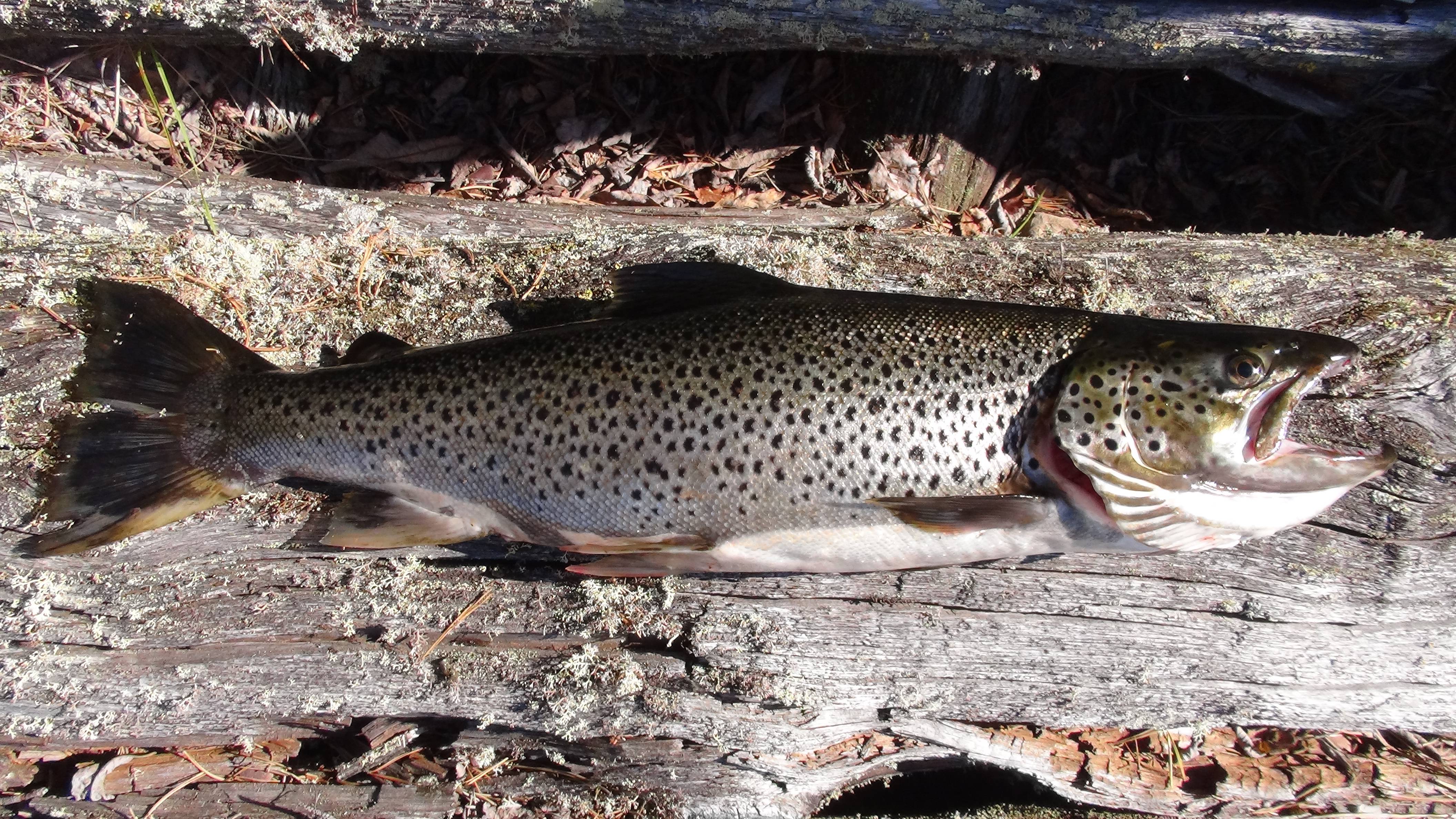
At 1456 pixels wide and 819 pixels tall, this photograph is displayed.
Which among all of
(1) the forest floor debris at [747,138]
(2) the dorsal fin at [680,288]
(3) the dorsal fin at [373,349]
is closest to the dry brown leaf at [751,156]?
(1) the forest floor debris at [747,138]

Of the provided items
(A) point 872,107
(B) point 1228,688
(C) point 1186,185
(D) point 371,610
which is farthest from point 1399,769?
(D) point 371,610

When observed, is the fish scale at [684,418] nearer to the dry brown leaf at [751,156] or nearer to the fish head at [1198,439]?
the fish head at [1198,439]

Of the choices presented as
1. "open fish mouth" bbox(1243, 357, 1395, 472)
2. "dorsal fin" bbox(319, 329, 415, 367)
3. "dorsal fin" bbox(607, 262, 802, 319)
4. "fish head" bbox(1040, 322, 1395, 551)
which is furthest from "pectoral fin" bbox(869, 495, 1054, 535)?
"dorsal fin" bbox(319, 329, 415, 367)

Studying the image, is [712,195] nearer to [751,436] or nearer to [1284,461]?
[751,436]

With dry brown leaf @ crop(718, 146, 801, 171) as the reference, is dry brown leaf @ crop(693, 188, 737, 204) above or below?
below

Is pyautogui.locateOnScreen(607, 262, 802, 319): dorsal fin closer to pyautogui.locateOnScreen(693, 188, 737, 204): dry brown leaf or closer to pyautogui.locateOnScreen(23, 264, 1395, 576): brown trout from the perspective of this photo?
pyautogui.locateOnScreen(23, 264, 1395, 576): brown trout

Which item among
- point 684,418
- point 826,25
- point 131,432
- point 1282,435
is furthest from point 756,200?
point 131,432

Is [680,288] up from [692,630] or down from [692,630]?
up
